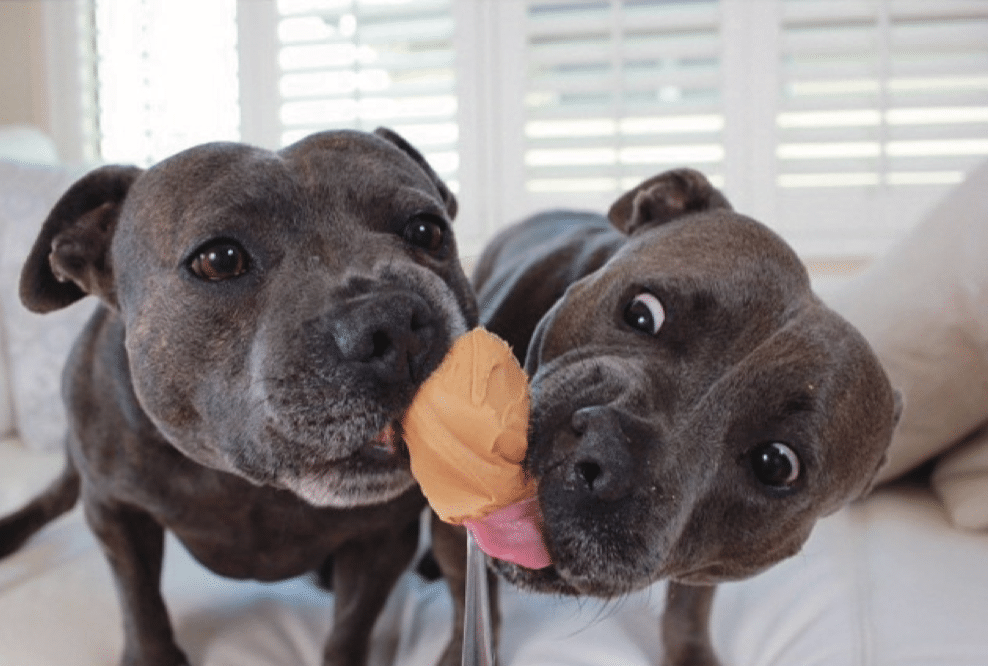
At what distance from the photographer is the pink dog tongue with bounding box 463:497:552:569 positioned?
1.25 m

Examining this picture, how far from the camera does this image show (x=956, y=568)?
1.78m

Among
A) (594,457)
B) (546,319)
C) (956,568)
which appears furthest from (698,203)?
(956,568)

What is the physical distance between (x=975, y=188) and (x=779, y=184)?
1.96 metres

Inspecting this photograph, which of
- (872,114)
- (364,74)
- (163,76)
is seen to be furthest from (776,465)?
(163,76)

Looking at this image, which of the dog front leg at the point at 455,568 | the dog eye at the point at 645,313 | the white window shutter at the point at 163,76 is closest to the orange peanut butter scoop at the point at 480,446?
the dog eye at the point at 645,313

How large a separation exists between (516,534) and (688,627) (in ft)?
1.88

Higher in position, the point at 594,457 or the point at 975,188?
the point at 975,188

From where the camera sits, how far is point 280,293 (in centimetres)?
139

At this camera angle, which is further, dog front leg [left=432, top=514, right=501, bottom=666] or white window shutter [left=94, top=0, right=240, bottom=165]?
white window shutter [left=94, top=0, right=240, bottom=165]

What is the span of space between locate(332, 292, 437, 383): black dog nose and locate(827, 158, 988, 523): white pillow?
44.1 inches

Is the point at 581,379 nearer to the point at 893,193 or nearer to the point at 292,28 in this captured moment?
the point at 893,193

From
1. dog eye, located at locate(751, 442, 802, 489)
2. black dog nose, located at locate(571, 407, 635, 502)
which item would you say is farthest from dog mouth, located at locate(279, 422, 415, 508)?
dog eye, located at locate(751, 442, 802, 489)

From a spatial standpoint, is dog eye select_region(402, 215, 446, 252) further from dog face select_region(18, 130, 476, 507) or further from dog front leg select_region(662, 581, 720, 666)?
dog front leg select_region(662, 581, 720, 666)

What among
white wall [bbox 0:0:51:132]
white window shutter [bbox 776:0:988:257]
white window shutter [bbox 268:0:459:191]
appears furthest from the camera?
white wall [bbox 0:0:51:132]
